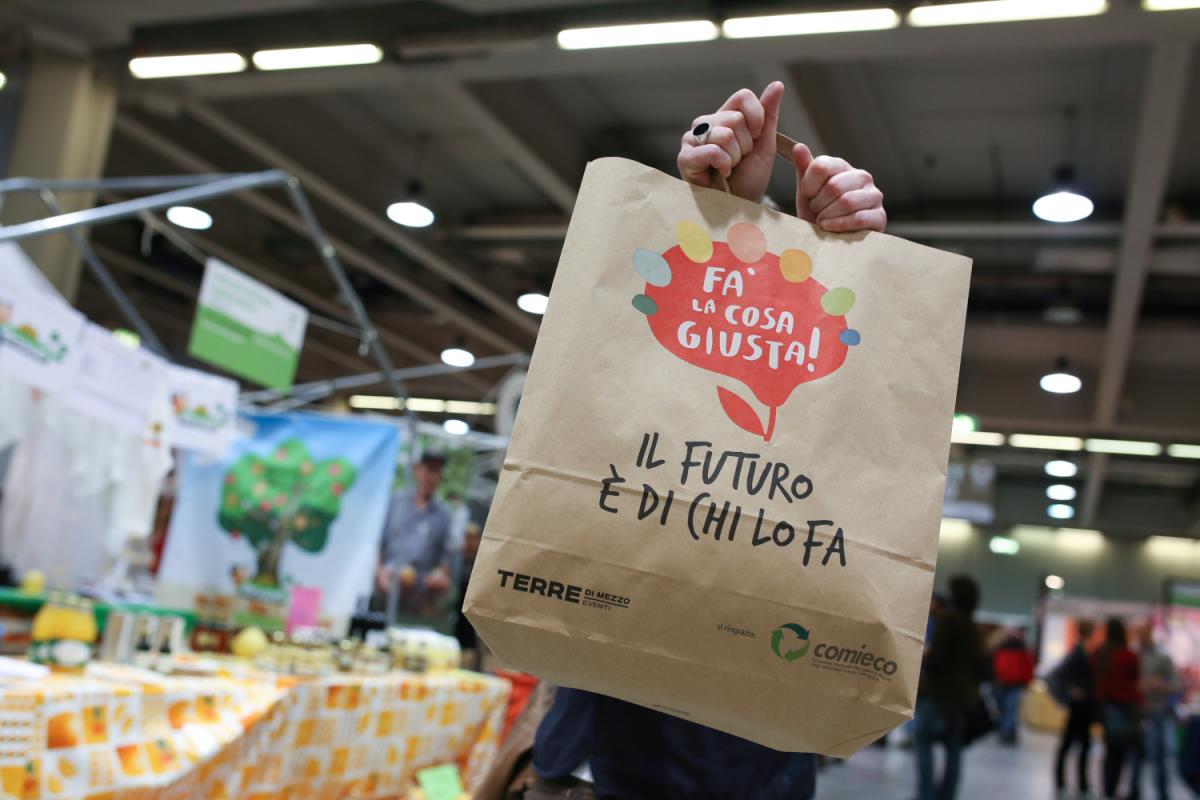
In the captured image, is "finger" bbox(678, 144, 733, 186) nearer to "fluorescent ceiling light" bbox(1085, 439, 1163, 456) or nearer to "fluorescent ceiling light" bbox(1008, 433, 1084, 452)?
"fluorescent ceiling light" bbox(1008, 433, 1084, 452)

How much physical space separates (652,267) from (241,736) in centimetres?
215

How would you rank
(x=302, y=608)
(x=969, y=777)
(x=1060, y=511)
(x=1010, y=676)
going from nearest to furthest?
(x=302, y=608) → (x=969, y=777) → (x=1010, y=676) → (x=1060, y=511)

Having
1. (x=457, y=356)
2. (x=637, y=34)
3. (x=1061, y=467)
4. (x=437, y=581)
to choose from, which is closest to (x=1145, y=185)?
(x=637, y=34)

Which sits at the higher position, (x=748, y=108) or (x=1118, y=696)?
(x=748, y=108)

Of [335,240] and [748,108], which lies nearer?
[748,108]

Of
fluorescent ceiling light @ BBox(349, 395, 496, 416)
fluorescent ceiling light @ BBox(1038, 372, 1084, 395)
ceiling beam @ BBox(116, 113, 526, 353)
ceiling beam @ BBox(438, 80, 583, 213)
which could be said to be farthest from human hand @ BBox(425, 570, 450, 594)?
fluorescent ceiling light @ BBox(349, 395, 496, 416)

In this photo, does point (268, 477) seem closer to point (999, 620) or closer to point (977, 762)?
point (977, 762)

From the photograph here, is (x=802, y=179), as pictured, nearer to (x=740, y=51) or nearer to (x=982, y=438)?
(x=740, y=51)

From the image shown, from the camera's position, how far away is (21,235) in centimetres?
311

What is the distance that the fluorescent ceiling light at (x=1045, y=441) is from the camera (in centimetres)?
1266

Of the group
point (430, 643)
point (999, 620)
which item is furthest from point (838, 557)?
point (999, 620)

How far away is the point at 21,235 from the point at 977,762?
10054 mm

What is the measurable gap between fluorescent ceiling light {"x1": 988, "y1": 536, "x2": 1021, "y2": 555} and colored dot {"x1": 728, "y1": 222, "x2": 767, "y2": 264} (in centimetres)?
1915

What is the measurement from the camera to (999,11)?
15.1 ft
